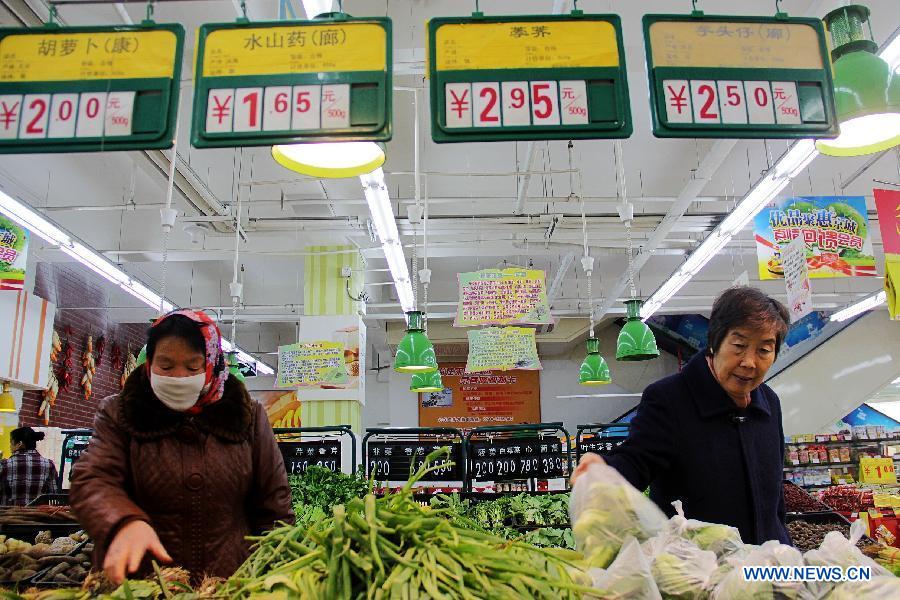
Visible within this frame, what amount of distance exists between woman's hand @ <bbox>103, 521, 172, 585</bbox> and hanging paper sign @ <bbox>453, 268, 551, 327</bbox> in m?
6.57

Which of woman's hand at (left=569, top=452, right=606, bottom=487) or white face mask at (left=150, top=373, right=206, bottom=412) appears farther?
white face mask at (left=150, top=373, right=206, bottom=412)

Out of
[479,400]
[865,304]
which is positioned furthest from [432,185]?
[479,400]

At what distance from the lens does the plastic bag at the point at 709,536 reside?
54.2 inches

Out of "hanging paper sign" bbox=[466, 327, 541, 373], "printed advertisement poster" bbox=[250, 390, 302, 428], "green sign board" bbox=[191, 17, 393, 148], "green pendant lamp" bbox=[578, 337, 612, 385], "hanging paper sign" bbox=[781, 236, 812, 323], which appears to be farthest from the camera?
"printed advertisement poster" bbox=[250, 390, 302, 428]

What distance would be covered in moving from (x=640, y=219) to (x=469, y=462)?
5746mm

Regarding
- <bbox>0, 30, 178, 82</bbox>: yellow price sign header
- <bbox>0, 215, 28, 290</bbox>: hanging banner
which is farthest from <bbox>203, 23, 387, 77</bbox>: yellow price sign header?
<bbox>0, 215, 28, 290</bbox>: hanging banner

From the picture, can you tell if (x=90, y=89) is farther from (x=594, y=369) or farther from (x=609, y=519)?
(x=594, y=369)

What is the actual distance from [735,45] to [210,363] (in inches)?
99.3

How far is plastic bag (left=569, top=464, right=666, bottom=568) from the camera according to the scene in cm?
139

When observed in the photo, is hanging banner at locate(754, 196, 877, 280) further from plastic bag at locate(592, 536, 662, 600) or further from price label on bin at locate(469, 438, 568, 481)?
plastic bag at locate(592, 536, 662, 600)

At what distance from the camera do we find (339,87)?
2646mm

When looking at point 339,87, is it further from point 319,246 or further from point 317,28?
point 319,246

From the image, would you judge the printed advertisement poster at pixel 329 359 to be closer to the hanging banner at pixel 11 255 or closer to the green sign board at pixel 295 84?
the hanging banner at pixel 11 255

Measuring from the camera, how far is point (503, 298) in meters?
8.24
